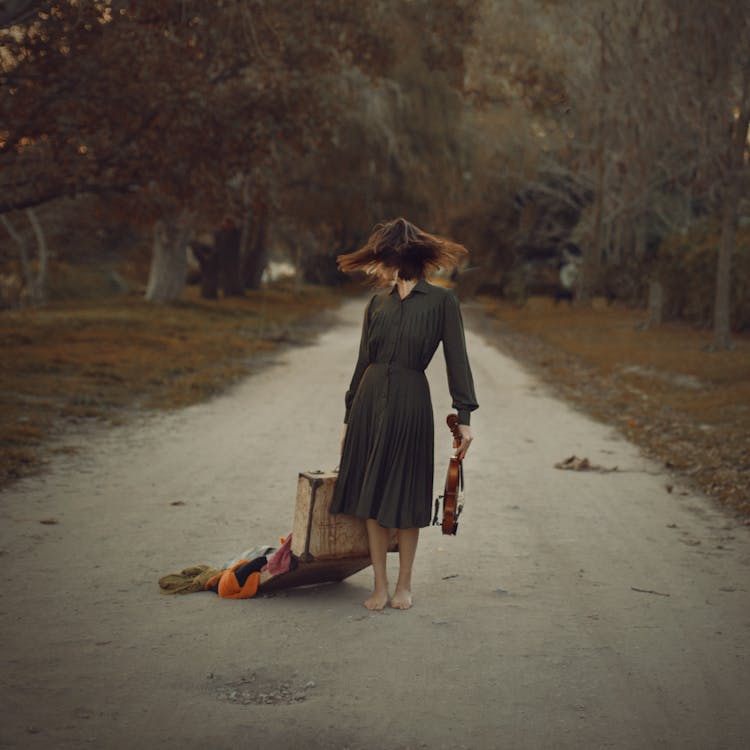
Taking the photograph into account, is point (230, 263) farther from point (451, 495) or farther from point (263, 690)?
point (263, 690)

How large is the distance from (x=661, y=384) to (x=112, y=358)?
9.38m

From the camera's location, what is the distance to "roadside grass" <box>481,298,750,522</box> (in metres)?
10.1

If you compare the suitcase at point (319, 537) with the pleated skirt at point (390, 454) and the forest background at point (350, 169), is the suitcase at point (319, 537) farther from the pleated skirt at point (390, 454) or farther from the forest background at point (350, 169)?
the forest background at point (350, 169)

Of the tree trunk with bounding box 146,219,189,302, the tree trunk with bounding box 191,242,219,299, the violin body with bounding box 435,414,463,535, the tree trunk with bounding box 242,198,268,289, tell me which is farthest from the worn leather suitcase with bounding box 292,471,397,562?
the tree trunk with bounding box 242,198,268,289

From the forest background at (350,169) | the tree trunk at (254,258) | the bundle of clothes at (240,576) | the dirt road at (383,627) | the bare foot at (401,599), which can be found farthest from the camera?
the tree trunk at (254,258)

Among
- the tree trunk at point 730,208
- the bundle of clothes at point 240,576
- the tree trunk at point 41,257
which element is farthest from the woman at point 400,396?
the tree trunk at point 41,257

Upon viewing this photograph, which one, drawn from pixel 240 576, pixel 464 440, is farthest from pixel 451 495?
pixel 240 576

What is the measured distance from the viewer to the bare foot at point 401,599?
5.20 meters

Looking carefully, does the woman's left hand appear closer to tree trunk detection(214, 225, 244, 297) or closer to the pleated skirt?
the pleated skirt

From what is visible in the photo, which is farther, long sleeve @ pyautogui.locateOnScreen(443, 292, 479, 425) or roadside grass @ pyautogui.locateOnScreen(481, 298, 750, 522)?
roadside grass @ pyautogui.locateOnScreen(481, 298, 750, 522)

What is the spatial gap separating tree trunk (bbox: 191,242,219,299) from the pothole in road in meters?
32.8

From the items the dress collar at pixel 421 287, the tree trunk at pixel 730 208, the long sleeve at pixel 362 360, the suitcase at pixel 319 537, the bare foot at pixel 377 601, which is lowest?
the bare foot at pixel 377 601

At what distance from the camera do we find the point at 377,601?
5176 mm

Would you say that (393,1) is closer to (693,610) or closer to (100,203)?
(100,203)
